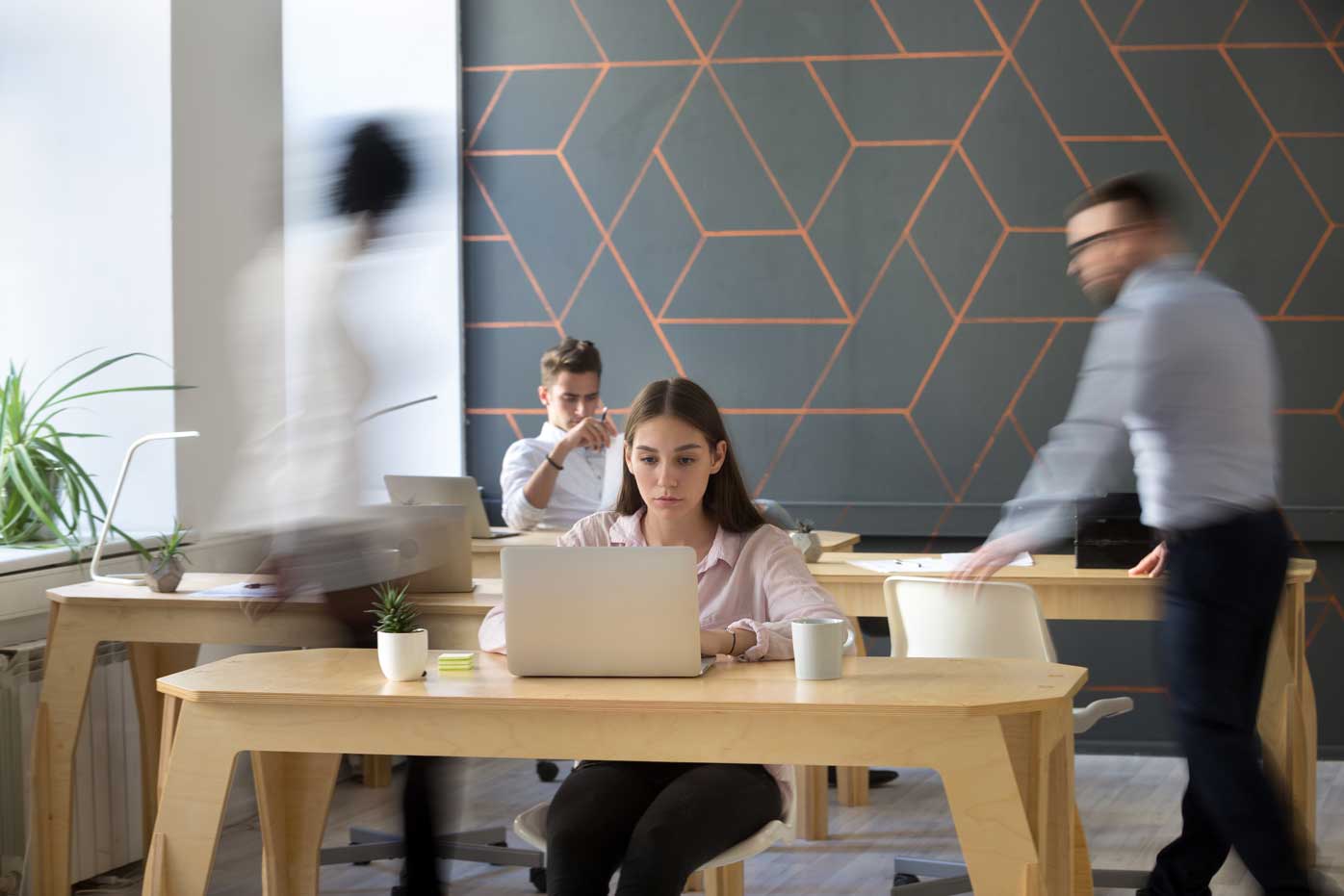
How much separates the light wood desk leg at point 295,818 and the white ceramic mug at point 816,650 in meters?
1.00

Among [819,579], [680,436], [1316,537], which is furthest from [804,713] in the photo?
[1316,537]

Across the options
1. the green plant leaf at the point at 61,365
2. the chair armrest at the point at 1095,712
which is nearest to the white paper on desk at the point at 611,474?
the green plant leaf at the point at 61,365

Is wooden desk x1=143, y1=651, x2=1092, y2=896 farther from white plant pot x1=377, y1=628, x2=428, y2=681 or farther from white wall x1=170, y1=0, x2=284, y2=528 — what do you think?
white wall x1=170, y1=0, x2=284, y2=528

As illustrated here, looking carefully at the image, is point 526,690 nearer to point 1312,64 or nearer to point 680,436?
point 680,436

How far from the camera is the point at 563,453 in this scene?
485cm

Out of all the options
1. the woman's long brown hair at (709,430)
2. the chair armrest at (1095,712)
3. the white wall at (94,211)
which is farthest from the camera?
the white wall at (94,211)

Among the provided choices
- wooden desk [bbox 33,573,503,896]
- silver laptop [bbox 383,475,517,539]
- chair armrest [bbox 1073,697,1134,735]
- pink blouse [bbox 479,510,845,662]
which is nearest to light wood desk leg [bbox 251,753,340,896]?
pink blouse [bbox 479,510,845,662]

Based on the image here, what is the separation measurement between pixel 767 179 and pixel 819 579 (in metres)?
2.11

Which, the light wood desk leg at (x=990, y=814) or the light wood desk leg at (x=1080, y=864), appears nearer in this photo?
the light wood desk leg at (x=990, y=814)

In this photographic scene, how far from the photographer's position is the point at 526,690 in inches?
93.0

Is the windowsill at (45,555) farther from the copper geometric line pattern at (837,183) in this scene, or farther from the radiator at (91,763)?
the copper geometric line pattern at (837,183)

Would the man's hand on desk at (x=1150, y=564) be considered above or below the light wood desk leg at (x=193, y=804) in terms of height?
above

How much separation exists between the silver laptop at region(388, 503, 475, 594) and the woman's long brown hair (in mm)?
658

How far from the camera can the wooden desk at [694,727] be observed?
7.36ft
